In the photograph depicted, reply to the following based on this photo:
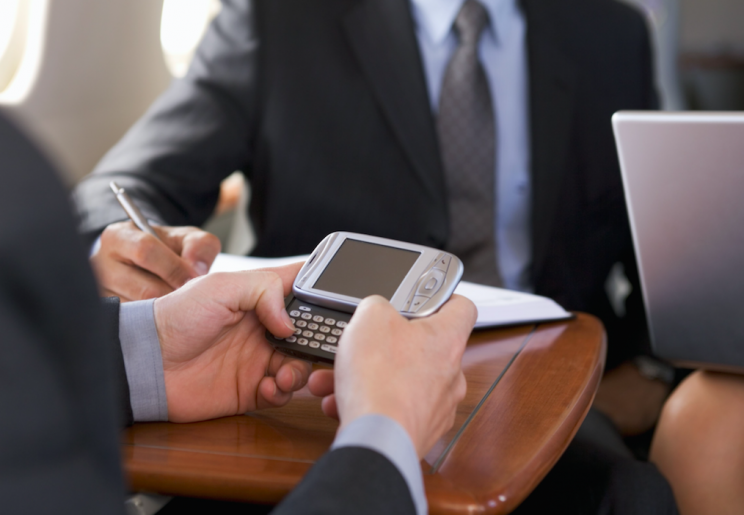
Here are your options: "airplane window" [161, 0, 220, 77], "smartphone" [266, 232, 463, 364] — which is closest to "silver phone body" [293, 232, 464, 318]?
"smartphone" [266, 232, 463, 364]

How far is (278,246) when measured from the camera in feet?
4.09

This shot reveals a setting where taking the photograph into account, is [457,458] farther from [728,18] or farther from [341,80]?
[728,18]

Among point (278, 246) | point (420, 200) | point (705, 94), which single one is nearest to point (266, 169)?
point (278, 246)

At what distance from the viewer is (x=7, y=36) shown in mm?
1357

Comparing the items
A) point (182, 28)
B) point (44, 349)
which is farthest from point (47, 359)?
point (182, 28)

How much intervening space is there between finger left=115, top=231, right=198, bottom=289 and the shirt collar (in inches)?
30.0

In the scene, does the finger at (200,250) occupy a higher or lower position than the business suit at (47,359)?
lower

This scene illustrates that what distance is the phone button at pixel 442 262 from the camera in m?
0.58

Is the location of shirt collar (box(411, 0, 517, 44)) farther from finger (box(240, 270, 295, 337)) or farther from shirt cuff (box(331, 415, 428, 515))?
shirt cuff (box(331, 415, 428, 515))

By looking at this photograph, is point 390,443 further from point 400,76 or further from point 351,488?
point 400,76

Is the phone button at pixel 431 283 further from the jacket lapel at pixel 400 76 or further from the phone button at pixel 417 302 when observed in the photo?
the jacket lapel at pixel 400 76

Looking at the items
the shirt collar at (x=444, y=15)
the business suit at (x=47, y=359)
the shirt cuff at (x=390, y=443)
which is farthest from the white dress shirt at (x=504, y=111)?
the business suit at (x=47, y=359)

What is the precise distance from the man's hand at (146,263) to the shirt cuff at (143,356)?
0.17 metres

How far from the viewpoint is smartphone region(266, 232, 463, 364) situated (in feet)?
1.80
